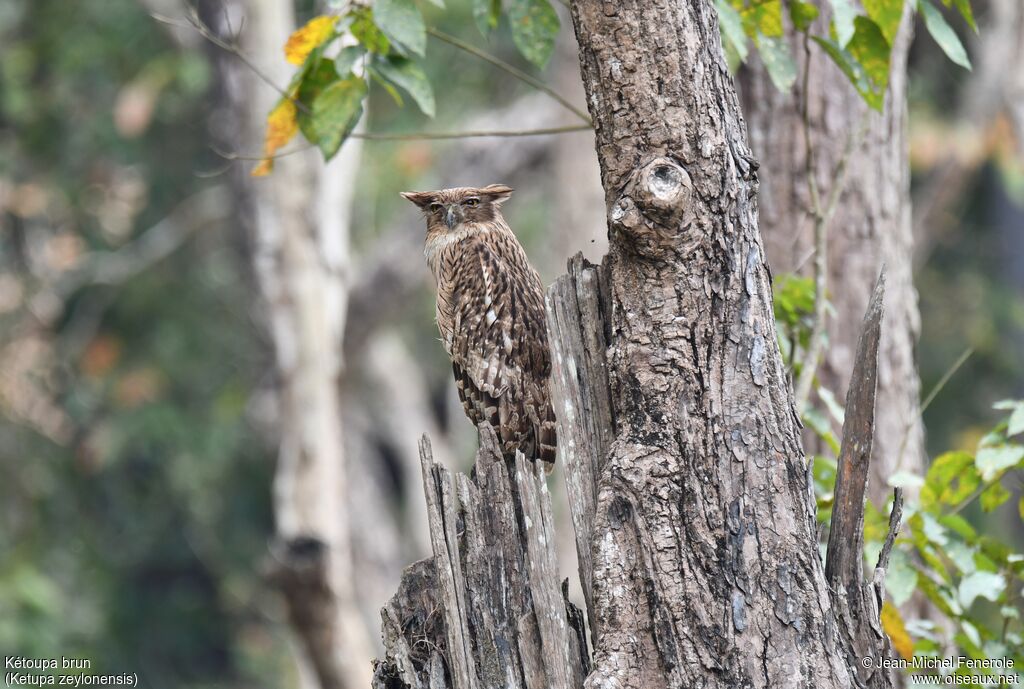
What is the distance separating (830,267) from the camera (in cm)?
457

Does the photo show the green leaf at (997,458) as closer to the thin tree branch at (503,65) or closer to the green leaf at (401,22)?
the thin tree branch at (503,65)

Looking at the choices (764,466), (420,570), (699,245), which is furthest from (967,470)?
(420,570)

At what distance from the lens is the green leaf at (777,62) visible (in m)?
3.50

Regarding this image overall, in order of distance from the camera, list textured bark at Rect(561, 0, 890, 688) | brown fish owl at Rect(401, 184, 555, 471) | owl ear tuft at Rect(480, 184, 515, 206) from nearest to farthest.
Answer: textured bark at Rect(561, 0, 890, 688) < brown fish owl at Rect(401, 184, 555, 471) < owl ear tuft at Rect(480, 184, 515, 206)

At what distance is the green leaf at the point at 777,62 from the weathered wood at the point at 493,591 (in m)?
1.41

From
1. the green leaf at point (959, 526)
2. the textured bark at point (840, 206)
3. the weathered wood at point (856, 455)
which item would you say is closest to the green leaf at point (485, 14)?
the textured bark at point (840, 206)

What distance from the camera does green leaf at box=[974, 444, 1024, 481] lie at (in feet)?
10.6

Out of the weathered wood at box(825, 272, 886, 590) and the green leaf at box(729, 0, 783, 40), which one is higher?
the green leaf at box(729, 0, 783, 40)

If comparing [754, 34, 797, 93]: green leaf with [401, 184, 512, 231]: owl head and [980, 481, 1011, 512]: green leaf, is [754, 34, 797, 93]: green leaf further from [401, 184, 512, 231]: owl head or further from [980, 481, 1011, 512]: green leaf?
[980, 481, 1011, 512]: green leaf

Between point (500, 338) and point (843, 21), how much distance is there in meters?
1.34

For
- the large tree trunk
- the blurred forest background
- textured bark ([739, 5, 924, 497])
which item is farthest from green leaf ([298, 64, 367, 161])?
the blurred forest background

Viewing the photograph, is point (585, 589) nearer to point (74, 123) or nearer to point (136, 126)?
point (136, 126)

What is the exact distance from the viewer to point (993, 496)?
3.49 metres

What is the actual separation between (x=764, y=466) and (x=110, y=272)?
10152 mm
